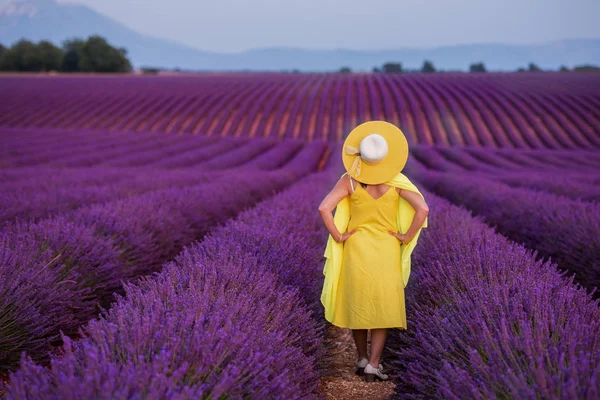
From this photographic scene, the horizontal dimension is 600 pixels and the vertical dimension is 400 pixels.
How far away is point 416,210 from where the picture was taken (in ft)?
7.77

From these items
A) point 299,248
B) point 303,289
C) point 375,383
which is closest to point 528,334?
point 375,383

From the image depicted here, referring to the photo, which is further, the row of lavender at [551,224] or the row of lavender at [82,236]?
the row of lavender at [551,224]

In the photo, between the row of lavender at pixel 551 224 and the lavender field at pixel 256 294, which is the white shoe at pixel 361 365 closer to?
the lavender field at pixel 256 294

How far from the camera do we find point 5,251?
275cm

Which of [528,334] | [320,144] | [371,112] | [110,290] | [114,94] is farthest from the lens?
[114,94]

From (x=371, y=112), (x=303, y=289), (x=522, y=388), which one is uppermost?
(x=371, y=112)

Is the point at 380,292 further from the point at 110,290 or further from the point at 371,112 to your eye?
the point at 371,112

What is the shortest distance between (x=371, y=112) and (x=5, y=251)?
2212cm

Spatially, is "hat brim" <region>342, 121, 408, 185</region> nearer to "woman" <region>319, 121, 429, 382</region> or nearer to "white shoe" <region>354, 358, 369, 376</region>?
"woman" <region>319, 121, 429, 382</region>

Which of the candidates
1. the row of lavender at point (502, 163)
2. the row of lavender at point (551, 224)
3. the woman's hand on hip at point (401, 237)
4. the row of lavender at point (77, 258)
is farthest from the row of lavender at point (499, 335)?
the row of lavender at point (502, 163)

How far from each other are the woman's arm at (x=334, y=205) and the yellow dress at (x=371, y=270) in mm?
45

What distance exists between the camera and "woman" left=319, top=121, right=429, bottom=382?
2.35 metres

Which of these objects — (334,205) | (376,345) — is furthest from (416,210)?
(376,345)

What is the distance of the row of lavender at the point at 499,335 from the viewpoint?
4.42 feet
